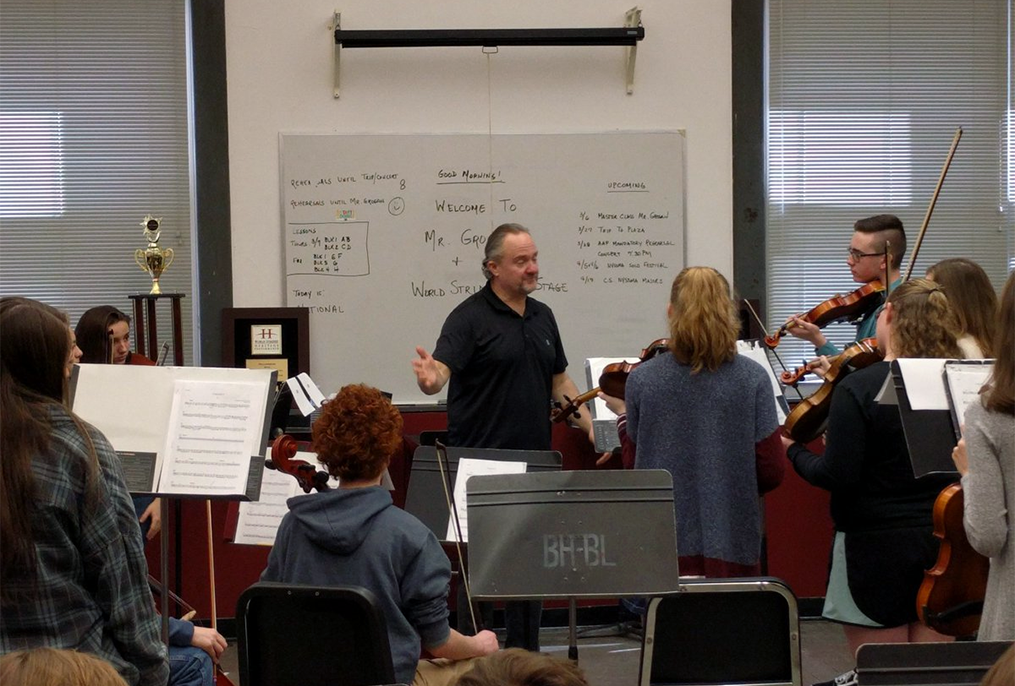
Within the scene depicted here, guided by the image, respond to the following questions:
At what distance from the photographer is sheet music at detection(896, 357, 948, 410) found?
2.77 meters

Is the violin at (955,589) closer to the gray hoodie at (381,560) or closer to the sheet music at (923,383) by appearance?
the sheet music at (923,383)

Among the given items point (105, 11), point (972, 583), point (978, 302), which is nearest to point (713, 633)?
point (972, 583)

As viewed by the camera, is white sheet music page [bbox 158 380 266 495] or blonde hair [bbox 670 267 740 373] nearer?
white sheet music page [bbox 158 380 266 495]

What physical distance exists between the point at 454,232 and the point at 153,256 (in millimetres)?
1446

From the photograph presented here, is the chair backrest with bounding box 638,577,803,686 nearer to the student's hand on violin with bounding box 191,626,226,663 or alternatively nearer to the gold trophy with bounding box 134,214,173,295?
the student's hand on violin with bounding box 191,626,226,663

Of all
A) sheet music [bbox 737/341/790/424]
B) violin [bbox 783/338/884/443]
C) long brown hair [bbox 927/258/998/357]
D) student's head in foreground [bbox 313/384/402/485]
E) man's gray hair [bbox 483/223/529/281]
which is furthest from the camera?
man's gray hair [bbox 483/223/529/281]

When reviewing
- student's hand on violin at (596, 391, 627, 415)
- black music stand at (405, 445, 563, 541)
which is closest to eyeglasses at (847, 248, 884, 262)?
student's hand on violin at (596, 391, 627, 415)

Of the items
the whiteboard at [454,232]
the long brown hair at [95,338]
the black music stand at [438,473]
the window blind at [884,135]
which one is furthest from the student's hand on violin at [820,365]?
the long brown hair at [95,338]

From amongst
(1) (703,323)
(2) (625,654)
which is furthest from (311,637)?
(2) (625,654)

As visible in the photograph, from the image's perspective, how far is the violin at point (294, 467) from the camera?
9.94 ft

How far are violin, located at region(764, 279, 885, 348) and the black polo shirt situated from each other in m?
0.93

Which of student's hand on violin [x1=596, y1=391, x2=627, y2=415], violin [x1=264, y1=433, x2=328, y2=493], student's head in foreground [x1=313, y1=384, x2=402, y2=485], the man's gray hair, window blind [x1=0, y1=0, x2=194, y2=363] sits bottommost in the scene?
violin [x1=264, y1=433, x2=328, y2=493]

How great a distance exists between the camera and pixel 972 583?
287cm

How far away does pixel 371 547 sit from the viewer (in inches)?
99.3
